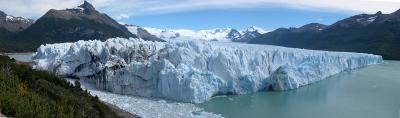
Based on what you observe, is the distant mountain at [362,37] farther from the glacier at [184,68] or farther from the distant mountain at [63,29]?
the glacier at [184,68]

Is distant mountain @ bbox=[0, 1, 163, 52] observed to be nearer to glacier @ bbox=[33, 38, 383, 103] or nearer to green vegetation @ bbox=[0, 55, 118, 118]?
glacier @ bbox=[33, 38, 383, 103]

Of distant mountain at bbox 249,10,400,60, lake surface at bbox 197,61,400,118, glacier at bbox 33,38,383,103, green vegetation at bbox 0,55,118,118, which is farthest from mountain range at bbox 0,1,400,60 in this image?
green vegetation at bbox 0,55,118,118

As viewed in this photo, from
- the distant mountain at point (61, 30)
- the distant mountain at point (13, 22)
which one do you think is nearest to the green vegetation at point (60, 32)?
the distant mountain at point (61, 30)

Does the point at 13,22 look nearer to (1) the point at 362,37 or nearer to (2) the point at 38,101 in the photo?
(1) the point at 362,37

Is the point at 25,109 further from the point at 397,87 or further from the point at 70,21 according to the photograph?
the point at 70,21

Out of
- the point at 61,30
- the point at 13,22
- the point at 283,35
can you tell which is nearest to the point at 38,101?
the point at 61,30

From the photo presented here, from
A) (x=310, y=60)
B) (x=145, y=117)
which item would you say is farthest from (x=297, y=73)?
(x=145, y=117)
